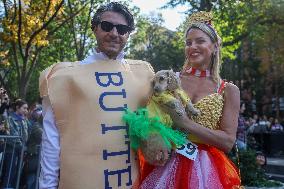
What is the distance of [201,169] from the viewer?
2.70m

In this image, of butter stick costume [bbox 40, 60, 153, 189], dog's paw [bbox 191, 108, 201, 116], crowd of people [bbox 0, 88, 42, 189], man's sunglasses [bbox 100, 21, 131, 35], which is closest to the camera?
butter stick costume [bbox 40, 60, 153, 189]

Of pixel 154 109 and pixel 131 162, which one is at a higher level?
pixel 154 109

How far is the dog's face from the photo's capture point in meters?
2.56

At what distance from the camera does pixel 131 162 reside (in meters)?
2.50

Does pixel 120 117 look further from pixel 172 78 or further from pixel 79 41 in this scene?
pixel 79 41

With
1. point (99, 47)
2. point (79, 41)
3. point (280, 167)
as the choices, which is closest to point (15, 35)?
point (79, 41)

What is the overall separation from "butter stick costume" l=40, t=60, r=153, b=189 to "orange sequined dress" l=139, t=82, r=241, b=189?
0.58 feet

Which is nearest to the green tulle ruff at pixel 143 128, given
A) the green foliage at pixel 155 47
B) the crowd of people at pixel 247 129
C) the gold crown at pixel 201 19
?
the gold crown at pixel 201 19

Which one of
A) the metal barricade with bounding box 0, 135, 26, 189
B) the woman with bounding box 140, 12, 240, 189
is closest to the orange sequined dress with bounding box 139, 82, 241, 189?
the woman with bounding box 140, 12, 240, 189

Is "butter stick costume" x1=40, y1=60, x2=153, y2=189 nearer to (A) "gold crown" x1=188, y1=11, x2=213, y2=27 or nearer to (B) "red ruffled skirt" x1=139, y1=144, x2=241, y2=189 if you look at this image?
(B) "red ruffled skirt" x1=139, y1=144, x2=241, y2=189

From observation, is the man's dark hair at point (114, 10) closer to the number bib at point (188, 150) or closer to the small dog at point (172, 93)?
the small dog at point (172, 93)

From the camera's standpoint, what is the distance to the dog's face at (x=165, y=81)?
2.56m

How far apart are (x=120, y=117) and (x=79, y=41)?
63.2 ft

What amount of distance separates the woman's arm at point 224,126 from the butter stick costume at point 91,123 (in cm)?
27
